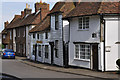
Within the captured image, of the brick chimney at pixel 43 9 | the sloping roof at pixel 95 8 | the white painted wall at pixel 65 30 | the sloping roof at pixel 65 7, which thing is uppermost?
the brick chimney at pixel 43 9

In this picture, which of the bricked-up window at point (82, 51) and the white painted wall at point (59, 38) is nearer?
the bricked-up window at point (82, 51)

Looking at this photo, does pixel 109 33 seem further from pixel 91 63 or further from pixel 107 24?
pixel 91 63

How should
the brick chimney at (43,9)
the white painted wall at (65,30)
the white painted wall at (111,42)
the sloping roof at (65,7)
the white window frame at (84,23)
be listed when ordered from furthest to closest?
the brick chimney at (43,9)
the sloping roof at (65,7)
the white painted wall at (65,30)
the white window frame at (84,23)
the white painted wall at (111,42)

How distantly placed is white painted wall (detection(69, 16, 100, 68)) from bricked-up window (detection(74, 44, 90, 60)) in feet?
1.20

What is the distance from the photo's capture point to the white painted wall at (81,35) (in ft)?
61.4

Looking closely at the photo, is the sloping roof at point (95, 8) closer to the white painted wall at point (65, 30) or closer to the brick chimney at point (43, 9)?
the white painted wall at point (65, 30)

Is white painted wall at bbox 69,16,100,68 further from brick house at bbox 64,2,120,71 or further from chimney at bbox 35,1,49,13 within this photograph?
chimney at bbox 35,1,49,13

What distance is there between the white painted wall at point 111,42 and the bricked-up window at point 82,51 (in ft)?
6.54

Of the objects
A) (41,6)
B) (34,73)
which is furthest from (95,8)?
(41,6)

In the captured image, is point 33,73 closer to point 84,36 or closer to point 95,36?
point 84,36

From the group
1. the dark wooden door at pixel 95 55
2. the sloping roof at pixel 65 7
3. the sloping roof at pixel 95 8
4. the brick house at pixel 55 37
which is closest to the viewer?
the sloping roof at pixel 95 8

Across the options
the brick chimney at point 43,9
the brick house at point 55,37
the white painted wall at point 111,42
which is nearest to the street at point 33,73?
the white painted wall at point 111,42

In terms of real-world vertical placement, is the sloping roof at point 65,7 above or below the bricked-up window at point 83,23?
above

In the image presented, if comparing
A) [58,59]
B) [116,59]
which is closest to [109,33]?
[116,59]
